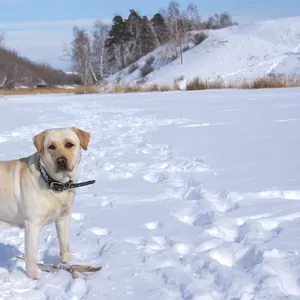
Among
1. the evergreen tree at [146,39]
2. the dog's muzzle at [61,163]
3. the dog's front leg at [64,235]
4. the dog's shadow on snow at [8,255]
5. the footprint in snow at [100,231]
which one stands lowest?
the dog's shadow on snow at [8,255]

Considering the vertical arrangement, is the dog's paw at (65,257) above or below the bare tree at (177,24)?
below

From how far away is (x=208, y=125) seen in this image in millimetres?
12117

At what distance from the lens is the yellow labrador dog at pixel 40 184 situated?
355 cm

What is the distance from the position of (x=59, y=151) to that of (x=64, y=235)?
30.1 inches

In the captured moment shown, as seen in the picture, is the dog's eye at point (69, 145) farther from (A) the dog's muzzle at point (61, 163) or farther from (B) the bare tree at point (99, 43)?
(B) the bare tree at point (99, 43)

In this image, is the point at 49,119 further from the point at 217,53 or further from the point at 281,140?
the point at 217,53

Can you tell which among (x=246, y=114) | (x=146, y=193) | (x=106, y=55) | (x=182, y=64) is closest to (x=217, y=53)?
(x=182, y=64)

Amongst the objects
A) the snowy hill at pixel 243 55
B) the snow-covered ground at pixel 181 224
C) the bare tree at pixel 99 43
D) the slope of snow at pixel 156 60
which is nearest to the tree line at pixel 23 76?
the bare tree at pixel 99 43

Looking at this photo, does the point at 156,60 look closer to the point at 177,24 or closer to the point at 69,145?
the point at 177,24

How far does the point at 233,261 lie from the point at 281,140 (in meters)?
5.88

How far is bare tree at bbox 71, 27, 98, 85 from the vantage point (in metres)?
70.1

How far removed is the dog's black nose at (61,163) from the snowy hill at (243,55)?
122ft

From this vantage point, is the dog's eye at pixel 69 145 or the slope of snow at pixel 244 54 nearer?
the dog's eye at pixel 69 145

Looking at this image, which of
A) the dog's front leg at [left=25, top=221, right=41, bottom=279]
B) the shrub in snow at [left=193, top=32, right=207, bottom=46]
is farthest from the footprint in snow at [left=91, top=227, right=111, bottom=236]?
the shrub in snow at [left=193, top=32, right=207, bottom=46]
